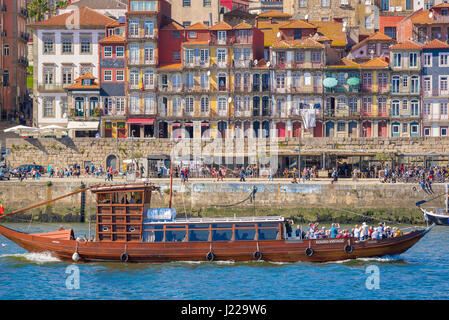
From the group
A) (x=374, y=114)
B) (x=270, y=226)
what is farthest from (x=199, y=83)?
(x=270, y=226)

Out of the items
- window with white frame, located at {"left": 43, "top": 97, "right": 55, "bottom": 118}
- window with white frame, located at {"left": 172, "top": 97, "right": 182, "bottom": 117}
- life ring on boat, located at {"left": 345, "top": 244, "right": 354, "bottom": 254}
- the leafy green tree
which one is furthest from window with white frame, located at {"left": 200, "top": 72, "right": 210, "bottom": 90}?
life ring on boat, located at {"left": 345, "top": 244, "right": 354, "bottom": 254}

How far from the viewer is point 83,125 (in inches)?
2810

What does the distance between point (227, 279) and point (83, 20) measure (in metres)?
43.8

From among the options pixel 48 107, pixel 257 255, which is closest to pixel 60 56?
pixel 48 107

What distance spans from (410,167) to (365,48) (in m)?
17.3

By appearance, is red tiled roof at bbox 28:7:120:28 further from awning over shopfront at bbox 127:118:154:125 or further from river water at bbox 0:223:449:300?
river water at bbox 0:223:449:300

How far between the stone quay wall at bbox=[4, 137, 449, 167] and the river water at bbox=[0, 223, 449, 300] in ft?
75.7

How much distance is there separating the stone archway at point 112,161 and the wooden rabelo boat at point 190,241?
2561 cm

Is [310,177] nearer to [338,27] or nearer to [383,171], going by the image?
[383,171]

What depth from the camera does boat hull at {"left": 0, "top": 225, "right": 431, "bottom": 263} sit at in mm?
40469

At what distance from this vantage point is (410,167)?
209 feet

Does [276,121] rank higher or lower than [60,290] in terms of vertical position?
higher

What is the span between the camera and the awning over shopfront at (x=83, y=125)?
2790 inches

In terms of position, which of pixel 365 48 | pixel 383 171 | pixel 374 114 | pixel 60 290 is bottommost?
→ pixel 60 290
